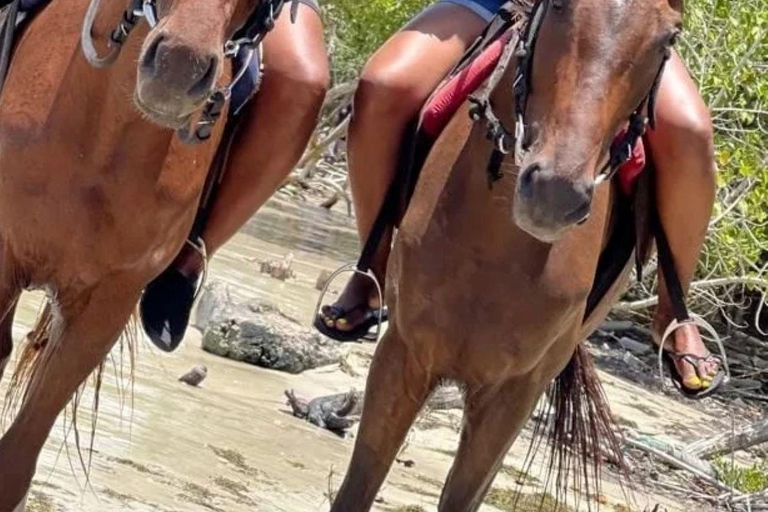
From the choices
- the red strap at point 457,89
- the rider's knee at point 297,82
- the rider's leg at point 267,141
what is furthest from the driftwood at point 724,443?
the rider's knee at point 297,82

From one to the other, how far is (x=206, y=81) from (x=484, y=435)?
6.42 feet

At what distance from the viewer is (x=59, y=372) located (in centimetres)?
504

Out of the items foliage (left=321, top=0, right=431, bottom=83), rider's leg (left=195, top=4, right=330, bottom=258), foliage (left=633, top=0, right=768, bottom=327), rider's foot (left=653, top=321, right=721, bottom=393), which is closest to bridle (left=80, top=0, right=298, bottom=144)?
rider's leg (left=195, top=4, right=330, bottom=258)

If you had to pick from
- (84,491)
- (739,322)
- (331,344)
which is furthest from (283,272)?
(739,322)

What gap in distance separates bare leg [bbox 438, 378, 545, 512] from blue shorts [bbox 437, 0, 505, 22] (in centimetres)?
138

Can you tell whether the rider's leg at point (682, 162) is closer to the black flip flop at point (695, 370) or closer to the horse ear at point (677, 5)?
the black flip flop at point (695, 370)

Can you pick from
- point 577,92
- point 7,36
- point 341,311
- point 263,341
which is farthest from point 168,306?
point 263,341

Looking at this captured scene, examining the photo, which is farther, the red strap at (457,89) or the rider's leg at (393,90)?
the rider's leg at (393,90)

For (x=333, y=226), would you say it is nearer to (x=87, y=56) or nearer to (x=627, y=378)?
(x=627, y=378)

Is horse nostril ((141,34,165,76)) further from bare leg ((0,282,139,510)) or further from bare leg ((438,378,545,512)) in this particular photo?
bare leg ((438,378,545,512))

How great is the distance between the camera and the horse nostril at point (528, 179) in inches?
174

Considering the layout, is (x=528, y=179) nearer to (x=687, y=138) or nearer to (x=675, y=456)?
(x=687, y=138)

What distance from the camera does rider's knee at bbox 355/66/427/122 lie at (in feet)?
18.7

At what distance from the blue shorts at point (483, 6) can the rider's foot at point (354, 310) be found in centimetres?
106
